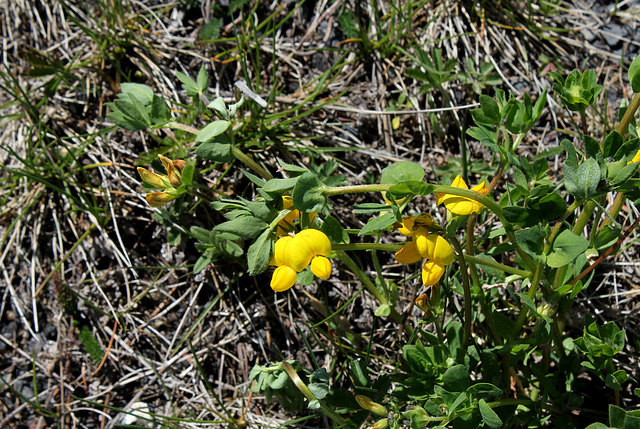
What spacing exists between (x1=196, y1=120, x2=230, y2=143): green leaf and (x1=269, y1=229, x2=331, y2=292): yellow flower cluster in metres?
0.59

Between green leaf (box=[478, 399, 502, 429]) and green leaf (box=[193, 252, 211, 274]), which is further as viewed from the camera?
green leaf (box=[193, 252, 211, 274])

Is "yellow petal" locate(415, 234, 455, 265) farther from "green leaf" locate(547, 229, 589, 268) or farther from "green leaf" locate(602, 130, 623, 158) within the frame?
"green leaf" locate(602, 130, 623, 158)

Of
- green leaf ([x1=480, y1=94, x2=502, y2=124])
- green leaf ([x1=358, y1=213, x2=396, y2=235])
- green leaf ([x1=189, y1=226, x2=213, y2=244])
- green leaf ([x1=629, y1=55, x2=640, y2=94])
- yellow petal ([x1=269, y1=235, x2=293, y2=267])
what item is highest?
green leaf ([x1=629, y1=55, x2=640, y2=94])

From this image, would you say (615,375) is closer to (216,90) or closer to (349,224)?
(349,224)

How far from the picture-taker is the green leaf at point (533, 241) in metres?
1.85

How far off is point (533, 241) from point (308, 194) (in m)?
0.84

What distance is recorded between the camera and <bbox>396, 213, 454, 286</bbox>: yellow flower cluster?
1831mm

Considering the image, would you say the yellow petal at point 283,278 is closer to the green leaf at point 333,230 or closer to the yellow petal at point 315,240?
the yellow petal at point 315,240

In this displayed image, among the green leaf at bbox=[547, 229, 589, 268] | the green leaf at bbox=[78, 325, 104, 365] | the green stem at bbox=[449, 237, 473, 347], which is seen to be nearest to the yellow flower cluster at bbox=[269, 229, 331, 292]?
the green stem at bbox=[449, 237, 473, 347]

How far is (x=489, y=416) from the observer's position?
75.5 inches

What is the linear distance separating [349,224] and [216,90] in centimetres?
126

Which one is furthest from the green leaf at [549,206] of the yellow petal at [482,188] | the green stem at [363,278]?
the green stem at [363,278]

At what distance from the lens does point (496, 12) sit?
140 inches

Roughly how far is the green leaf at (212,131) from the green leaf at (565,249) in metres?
1.40
